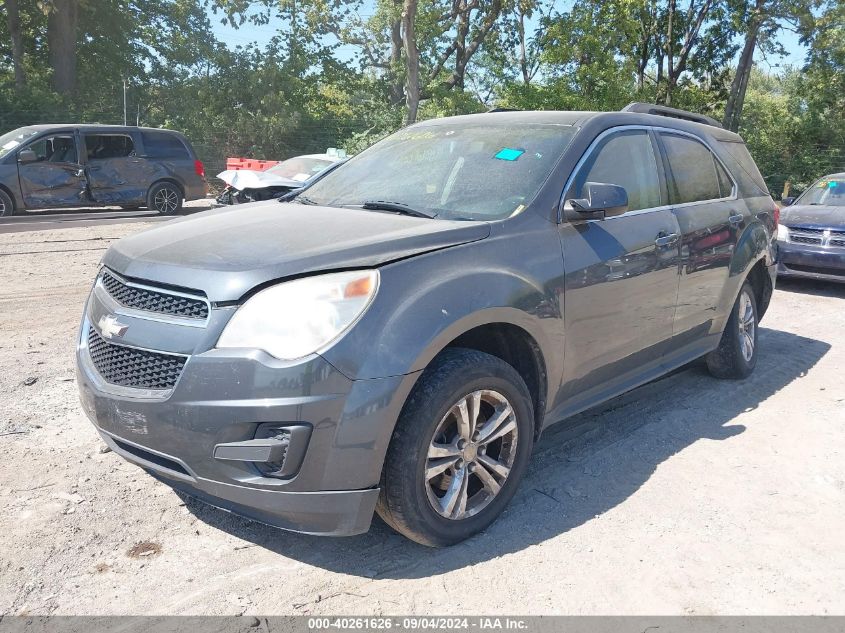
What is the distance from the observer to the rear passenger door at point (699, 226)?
181 inches

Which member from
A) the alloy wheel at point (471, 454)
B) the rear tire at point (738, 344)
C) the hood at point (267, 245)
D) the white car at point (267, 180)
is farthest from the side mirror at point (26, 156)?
the alloy wheel at point (471, 454)

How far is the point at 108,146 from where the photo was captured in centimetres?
1561

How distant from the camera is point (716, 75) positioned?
1149 inches

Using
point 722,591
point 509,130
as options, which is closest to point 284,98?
point 509,130

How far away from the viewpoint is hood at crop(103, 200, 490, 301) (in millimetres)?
2842

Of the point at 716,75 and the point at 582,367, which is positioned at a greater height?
the point at 716,75

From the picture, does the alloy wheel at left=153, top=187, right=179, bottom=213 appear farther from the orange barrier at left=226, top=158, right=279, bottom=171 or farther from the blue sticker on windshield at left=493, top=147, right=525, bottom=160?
the blue sticker on windshield at left=493, top=147, right=525, bottom=160

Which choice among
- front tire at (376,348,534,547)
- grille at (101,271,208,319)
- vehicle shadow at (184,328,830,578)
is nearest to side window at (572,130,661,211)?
front tire at (376,348,534,547)

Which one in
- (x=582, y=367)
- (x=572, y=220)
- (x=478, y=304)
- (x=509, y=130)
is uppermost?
(x=509, y=130)

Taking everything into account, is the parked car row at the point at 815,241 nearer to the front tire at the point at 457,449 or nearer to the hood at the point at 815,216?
the hood at the point at 815,216

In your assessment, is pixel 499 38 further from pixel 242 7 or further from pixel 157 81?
pixel 157 81

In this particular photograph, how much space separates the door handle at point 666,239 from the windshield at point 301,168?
10.00m

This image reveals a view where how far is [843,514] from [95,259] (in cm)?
872

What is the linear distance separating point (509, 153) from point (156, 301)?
1965 mm
